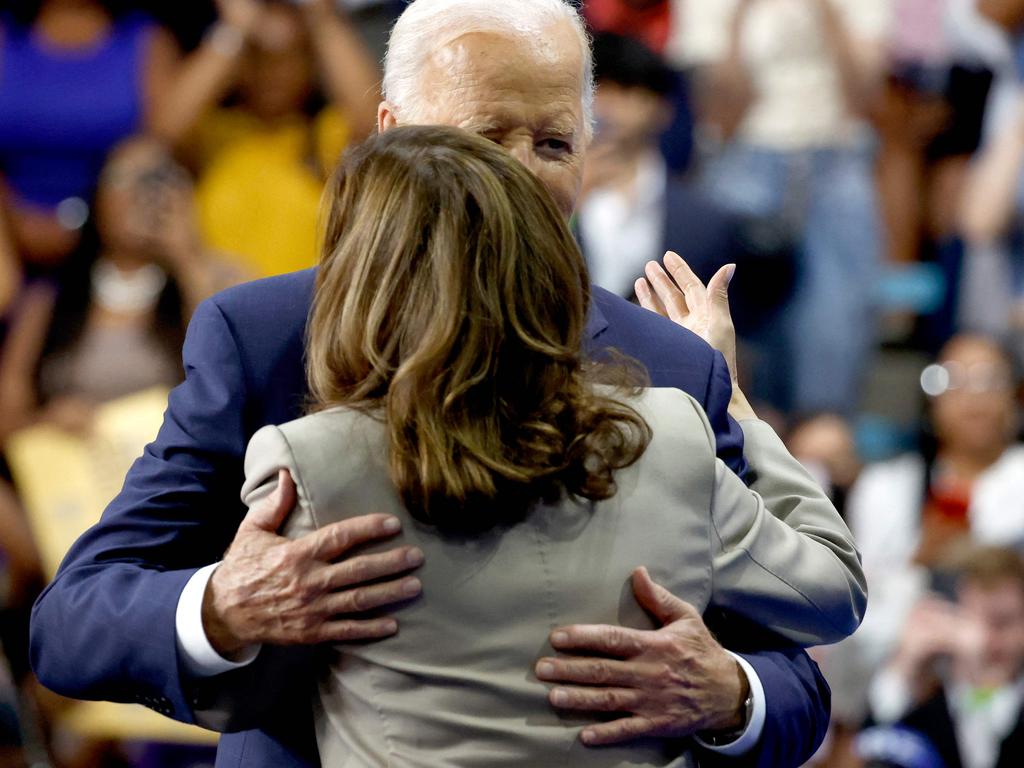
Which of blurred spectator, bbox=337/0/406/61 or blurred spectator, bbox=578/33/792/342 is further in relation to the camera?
blurred spectator, bbox=337/0/406/61

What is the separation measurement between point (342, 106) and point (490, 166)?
4.00 m

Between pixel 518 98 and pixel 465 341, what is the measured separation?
2.05 feet

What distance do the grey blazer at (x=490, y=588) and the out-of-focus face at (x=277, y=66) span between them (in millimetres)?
4160

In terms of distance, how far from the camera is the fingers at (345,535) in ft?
4.15

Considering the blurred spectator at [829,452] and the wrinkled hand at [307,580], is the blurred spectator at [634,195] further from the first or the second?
the wrinkled hand at [307,580]

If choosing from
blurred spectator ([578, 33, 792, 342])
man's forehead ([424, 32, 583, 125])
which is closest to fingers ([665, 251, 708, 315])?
man's forehead ([424, 32, 583, 125])

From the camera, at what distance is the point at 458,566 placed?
4.23 feet

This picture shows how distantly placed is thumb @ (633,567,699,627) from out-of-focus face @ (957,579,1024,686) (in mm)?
3395

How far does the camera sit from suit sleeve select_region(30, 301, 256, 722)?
4.58ft

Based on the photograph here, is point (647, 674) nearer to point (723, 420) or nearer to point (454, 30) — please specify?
point (723, 420)

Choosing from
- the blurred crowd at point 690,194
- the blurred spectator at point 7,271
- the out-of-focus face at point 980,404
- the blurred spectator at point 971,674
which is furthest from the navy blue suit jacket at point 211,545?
the blurred spectator at point 7,271

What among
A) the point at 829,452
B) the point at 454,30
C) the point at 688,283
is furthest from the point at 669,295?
the point at 829,452

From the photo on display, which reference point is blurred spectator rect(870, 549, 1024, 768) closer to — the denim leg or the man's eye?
the denim leg

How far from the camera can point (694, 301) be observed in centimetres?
178
